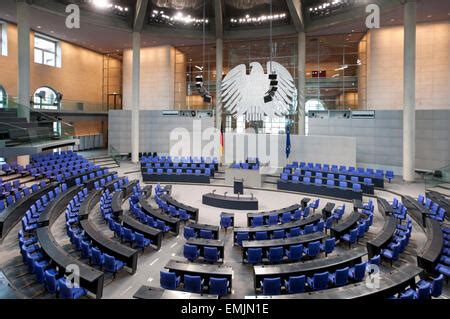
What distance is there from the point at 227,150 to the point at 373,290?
18986 millimetres

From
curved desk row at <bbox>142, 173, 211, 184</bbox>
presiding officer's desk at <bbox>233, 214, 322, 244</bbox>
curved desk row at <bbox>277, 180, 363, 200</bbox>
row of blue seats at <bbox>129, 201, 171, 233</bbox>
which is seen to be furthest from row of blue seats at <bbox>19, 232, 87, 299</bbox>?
curved desk row at <bbox>277, 180, 363, 200</bbox>

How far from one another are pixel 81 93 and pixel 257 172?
2064cm

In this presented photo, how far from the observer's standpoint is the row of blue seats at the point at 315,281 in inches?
257

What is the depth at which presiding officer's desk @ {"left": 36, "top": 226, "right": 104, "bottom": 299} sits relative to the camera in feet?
21.3

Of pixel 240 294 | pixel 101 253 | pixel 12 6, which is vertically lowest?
pixel 240 294

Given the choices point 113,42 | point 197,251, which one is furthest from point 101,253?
point 113,42

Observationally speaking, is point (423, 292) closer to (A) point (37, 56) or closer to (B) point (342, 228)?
(B) point (342, 228)

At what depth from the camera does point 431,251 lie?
8.02 m

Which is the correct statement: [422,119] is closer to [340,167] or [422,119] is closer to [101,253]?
[340,167]

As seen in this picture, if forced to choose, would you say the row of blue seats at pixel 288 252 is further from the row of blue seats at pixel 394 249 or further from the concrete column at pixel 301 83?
the concrete column at pixel 301 83

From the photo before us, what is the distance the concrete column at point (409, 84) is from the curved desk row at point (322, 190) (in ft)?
19.3

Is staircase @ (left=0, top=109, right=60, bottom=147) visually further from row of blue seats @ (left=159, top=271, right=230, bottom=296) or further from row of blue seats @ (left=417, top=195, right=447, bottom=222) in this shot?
row of blue seats @ (left=417, top=195, right=447, bottom=222)

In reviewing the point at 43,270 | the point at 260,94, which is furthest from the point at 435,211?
the point at 260,94
